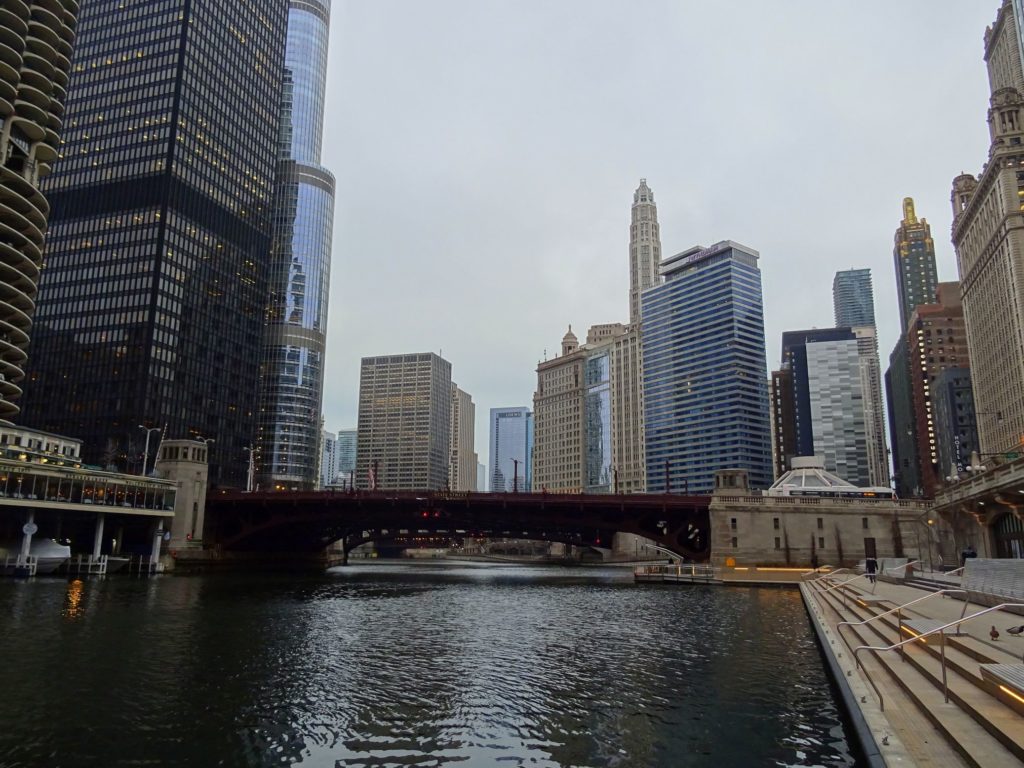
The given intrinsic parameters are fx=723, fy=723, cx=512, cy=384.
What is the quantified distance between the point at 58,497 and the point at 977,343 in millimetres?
176343

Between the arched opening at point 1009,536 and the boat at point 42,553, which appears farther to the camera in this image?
the boat at point 42,553

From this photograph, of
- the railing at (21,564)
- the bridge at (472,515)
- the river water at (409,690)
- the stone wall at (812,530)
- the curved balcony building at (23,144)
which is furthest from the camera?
the bridge at (472,515)

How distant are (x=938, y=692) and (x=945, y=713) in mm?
2199

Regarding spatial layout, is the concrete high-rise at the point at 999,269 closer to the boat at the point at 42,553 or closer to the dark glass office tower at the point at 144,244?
the boat at the point at 42,553

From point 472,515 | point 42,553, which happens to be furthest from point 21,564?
point 472,515

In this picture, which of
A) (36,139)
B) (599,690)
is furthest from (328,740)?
(36,139)

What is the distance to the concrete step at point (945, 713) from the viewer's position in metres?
12.9

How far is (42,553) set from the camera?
290 feet

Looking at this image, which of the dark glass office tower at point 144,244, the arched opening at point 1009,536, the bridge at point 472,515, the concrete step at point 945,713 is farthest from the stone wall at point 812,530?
the dark glass office tower at point 144,244

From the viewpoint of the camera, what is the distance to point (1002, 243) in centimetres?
13712

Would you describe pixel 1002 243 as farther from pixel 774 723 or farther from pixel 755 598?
pixel 774 723

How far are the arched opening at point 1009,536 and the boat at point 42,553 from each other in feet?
340

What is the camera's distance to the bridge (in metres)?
100

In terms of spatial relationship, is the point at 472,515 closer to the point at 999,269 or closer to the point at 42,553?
the point at 42,553
